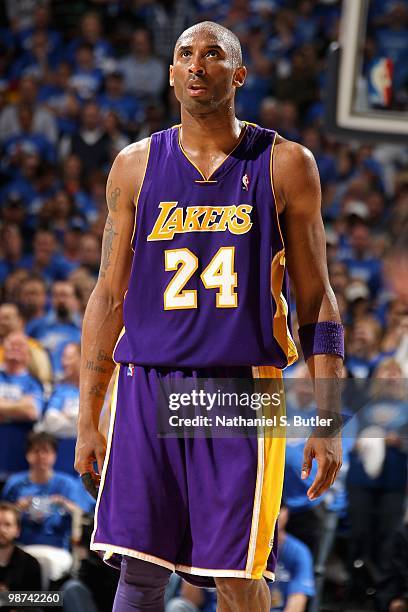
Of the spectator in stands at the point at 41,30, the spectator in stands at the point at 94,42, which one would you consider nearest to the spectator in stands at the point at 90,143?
the spectator in stands at the point at 94,42

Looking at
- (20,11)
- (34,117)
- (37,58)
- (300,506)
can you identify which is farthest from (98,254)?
Answer: (20,11)

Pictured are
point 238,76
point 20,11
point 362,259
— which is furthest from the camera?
point 20,11

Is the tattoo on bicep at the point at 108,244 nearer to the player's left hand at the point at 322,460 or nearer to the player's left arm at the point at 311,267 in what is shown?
the player's left arm at the point at 311,267

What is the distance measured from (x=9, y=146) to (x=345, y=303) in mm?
4513

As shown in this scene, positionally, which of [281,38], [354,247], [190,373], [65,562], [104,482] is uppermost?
[281,38]

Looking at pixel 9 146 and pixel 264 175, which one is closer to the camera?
pixel 264 175

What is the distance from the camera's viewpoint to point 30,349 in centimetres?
677

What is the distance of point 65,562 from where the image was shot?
4.89 meters

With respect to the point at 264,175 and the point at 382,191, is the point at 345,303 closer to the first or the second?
the point at 382,191

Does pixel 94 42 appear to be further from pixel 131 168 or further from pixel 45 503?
pixel 131 168

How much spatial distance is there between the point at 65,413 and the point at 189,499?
317 centimetres

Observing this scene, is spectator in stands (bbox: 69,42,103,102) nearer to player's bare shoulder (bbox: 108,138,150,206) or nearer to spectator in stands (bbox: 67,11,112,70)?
spectator in stands (bbox: 67,11,112,70)

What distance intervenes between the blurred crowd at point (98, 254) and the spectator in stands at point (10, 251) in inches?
0.6

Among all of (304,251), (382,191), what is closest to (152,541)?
(304,251)
